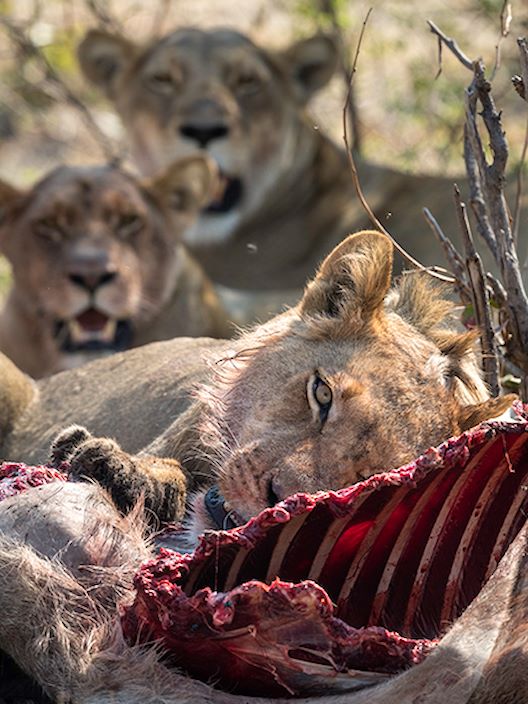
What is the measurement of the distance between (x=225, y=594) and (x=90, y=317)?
386 cm

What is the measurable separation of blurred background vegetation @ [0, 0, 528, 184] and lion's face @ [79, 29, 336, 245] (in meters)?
0.29

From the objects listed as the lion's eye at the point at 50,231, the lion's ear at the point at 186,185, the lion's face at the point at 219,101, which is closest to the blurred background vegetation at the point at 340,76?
the lion's face at the point at 219,101

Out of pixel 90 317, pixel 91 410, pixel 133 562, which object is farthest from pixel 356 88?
pixel 133 562

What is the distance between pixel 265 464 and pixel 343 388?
0.21 meters

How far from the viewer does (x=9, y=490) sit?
8.38 feet

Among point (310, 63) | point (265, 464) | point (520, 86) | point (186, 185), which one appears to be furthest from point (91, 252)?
point (265, 464)

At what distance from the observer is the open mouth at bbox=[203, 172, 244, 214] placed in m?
7.55

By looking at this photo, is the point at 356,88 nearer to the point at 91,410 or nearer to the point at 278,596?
the point at 91,410

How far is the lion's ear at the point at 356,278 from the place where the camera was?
283cm

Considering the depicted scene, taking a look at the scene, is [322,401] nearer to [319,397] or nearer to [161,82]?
[319,397]

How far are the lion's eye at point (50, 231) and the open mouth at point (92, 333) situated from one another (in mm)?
350

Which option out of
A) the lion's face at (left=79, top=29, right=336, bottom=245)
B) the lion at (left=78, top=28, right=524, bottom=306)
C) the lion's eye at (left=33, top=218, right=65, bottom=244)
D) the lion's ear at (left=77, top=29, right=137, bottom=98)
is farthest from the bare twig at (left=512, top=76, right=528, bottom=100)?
the lion's ear at (left=77, top=29, right=137, bottom=98)

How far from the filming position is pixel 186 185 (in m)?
6.61

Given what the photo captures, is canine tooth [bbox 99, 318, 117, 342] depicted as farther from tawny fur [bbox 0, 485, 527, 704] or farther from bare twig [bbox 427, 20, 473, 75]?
tawny fur [bbox 0, 485, 527, 704]
